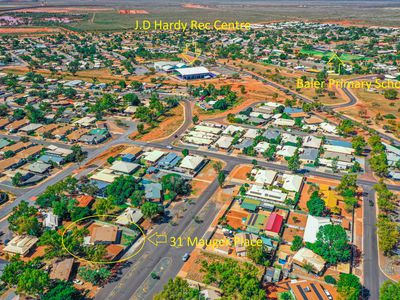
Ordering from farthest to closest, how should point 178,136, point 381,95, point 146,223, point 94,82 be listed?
point 94,82
point 381,95
point 178,136
point 146,223

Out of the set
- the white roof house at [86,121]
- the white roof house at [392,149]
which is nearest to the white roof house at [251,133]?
the white roof house at [392,149]

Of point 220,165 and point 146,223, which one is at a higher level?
point 220,165

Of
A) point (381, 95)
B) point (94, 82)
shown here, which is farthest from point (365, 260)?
point (94, 82)

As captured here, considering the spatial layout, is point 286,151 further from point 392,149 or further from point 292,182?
point 392,149

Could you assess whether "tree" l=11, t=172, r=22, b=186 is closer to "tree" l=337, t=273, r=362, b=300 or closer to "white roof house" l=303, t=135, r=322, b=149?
"tree" l=337, t=273, r=362, b=300

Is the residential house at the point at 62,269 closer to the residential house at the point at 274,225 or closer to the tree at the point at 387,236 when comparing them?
the residential house at the point at 274,225

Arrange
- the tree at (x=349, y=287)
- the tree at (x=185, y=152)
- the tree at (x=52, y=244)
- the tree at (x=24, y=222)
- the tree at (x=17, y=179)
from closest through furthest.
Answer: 1. the tree at (x=349, y=287)
2. the tree at (x=52, y=244)
3. the tree at (x=24, y=222)
4. the tree at (x=17, y=179)
5. the tree at (x=185, y=152)

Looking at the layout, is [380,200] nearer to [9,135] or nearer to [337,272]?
[337,272]
